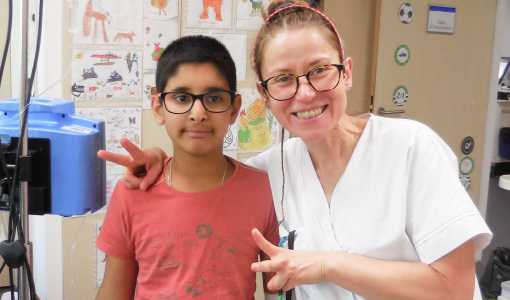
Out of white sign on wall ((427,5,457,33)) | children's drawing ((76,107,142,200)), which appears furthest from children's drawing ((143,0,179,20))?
white sign on wall ((427,5,457,33))

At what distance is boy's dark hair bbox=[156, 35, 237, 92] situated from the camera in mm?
1184

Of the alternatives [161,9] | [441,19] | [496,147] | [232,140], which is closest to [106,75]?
[161,9]

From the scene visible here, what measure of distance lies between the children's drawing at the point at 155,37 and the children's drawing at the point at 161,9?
22 millimetres

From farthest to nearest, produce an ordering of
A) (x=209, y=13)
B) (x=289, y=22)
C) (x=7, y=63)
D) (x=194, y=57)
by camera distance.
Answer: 1. (x=209, y=13)
2. (x=7, y=63)
3. (x=194, y=57)
4. (x=289, y=22)

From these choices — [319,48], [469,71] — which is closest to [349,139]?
[319,48]

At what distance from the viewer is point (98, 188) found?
1134mm

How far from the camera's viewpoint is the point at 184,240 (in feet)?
3.78

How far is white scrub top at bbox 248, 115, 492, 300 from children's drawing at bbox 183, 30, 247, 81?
1.33 m

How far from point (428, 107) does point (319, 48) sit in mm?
2223

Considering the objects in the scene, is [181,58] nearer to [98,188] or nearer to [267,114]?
[98,188]

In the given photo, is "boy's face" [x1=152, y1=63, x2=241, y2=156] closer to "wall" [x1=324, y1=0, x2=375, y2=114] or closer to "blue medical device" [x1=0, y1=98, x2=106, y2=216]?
"blue medical device" [x1=0, y1=98, x2=106, y2=216]

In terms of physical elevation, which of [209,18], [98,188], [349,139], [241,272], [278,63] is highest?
[209,18]

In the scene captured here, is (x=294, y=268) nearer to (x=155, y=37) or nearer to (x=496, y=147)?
(x=155, y=37)

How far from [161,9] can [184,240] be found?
1401 mm
